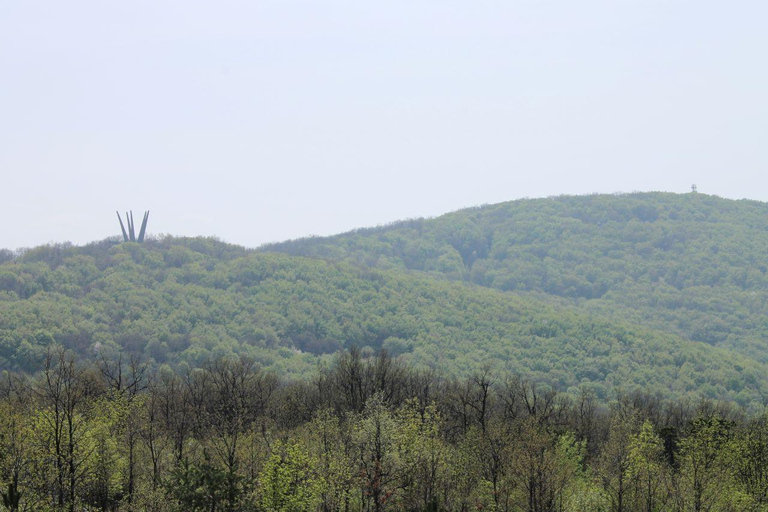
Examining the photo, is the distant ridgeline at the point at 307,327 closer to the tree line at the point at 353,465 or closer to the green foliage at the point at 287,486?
the tree line at the point at 353,465

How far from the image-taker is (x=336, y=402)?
79.4 meters

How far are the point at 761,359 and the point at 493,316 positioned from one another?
7102 cm

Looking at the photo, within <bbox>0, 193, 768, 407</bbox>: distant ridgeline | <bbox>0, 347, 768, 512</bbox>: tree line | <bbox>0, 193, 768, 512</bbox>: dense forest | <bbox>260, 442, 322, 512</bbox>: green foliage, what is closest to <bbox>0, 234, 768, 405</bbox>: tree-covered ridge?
<bbox>0, 193, 768, 407</bbox>: distant ridgeline

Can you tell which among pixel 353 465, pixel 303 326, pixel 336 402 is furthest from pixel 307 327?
pixel 353 465

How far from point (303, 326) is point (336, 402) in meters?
98.7

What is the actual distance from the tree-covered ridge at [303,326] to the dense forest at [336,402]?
51 centimetres

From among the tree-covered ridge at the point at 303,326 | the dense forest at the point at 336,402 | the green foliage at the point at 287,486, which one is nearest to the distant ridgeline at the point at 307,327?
the tree-covered ridge at the point at 303,326

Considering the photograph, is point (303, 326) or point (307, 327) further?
point (307, 327)

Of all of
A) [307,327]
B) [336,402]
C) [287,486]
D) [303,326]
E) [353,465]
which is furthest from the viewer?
[307,327]

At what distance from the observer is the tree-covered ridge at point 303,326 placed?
488 ft

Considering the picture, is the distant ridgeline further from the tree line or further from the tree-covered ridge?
the tree line

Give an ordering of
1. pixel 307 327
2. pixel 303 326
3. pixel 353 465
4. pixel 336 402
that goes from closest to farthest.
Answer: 1. pixel 353 465
2. pixel 336 402
3. pixel 303 326
4. pixel 307 327

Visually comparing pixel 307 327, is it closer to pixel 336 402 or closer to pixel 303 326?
pixel 303 326

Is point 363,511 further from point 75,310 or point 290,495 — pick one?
point 75,310
